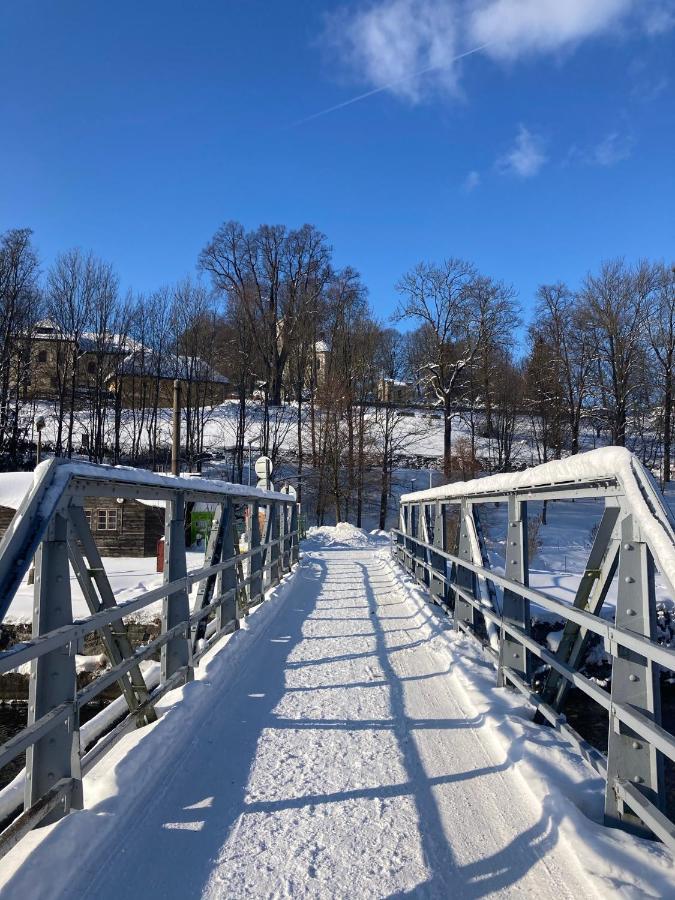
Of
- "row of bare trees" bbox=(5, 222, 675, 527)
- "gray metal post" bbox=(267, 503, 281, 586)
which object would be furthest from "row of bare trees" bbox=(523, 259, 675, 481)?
"gray metal post" bbox=(267, 503, 281, 586)

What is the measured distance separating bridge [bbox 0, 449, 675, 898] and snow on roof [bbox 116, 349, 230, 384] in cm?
3985

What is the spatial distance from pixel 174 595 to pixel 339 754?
1665 millimetres

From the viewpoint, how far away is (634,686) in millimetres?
2467

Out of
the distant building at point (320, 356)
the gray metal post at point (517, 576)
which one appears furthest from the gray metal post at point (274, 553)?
the distant building at point (320, 356)

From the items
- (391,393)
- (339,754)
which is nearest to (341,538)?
(339,754)

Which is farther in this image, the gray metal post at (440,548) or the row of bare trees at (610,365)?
the row of bare trees at (610,365)

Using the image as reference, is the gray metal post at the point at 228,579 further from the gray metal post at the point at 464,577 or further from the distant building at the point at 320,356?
the distant building at the point at 320,356

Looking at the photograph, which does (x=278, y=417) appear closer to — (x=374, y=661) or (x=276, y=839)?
(x=374, y=661)

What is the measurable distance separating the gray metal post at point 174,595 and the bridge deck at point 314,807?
27 cm

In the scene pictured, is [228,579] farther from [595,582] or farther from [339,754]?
[595,582]

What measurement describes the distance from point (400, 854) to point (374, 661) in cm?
321

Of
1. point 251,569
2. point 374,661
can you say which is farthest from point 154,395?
point 374,661

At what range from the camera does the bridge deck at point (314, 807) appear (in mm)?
2320

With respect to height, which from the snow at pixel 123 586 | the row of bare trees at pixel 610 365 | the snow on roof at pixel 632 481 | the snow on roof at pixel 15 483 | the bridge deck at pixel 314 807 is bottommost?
the snow at pixel 123 586
